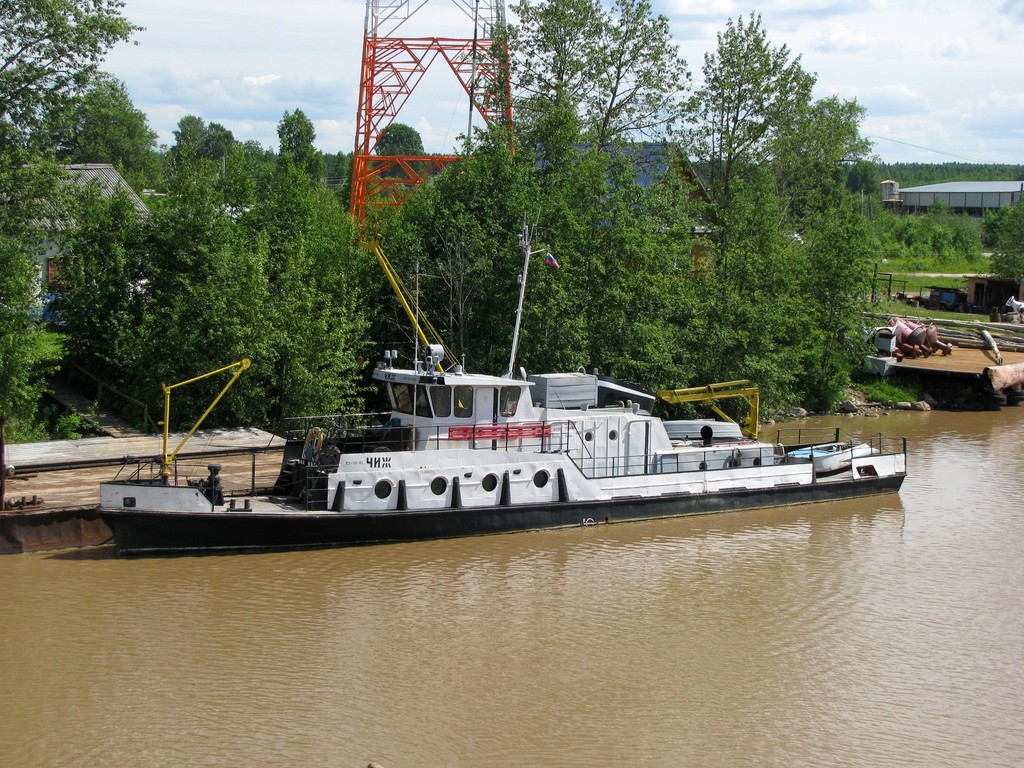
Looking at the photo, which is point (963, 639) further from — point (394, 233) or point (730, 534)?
point (394, 233)

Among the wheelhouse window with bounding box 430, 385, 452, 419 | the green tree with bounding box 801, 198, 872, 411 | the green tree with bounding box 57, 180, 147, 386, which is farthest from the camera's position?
the green tree with bounding box 801, 198, 872, 411

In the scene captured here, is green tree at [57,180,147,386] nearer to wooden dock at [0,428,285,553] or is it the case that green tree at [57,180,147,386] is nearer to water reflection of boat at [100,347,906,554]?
wooden dock at [0,428,285,553]

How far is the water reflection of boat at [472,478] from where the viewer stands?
18.6 m

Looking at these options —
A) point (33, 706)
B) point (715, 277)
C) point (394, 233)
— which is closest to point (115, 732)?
point (33, 706)

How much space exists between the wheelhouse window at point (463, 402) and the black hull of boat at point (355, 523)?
196 centimetres

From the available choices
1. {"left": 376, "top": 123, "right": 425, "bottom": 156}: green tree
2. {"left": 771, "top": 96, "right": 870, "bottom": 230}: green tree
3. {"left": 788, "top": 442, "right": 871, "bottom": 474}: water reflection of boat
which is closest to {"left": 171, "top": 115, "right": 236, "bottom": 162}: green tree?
{"left": 376, "top": 123, "right": 425, "bottom": 156}: green tree

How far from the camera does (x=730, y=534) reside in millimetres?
22250

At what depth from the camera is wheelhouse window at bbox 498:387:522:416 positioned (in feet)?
69.9

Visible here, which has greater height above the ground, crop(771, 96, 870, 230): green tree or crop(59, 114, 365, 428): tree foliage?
crop(771, 96, 870, 230): green tree

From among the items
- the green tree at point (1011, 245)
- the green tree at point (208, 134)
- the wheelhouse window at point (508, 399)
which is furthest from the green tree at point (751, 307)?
the green tree at point (208, 134)

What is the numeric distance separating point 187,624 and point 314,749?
14.4 feet

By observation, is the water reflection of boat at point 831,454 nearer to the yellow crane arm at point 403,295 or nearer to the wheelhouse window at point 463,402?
the wheelhouse window at point 463,402

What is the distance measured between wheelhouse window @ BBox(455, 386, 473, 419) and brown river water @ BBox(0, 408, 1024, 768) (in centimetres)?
257

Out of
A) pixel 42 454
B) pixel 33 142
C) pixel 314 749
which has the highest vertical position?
pixel 33 142
